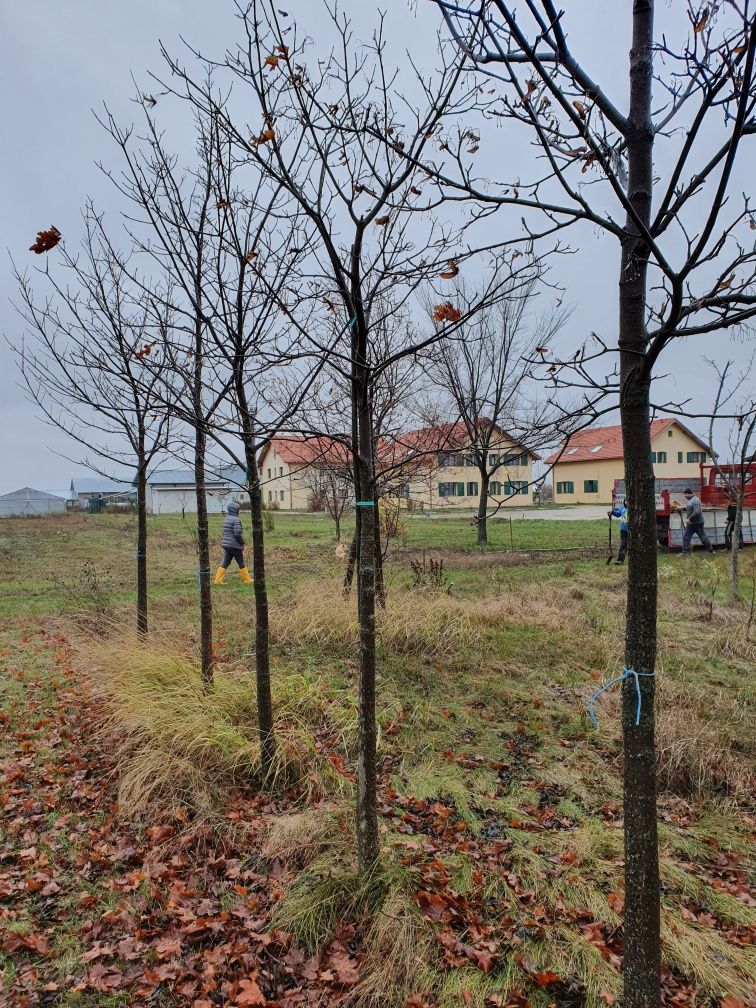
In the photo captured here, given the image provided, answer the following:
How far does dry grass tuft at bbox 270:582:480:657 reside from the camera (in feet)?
21.7

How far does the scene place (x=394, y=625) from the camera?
6.71 m

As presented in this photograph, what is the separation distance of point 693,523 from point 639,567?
13.7m

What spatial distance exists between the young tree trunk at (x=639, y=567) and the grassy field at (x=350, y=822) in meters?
0.67

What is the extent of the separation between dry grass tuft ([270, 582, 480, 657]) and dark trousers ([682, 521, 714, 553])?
8817 mm

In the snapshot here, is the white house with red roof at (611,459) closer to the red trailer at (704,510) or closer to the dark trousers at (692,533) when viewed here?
the red trailer at (704,510)

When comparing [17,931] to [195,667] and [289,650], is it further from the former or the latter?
[289,650]

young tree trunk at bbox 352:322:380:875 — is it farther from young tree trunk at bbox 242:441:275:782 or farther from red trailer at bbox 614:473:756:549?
red trailer at bbox 614:473:756:549

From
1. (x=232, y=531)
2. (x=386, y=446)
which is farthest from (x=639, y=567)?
(x=232, y=531)

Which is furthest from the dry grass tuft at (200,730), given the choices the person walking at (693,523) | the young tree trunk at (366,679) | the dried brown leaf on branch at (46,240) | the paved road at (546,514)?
the paved road at (546,514)

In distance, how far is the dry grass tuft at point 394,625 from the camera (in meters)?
6.61

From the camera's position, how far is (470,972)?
2.45m

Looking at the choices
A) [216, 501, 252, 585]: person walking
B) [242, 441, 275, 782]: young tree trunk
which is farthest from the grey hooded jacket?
[242, 441, 275, 782]: young tree trunk

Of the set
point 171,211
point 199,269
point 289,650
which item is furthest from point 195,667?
point 171,211

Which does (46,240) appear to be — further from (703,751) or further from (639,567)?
(703,751)
